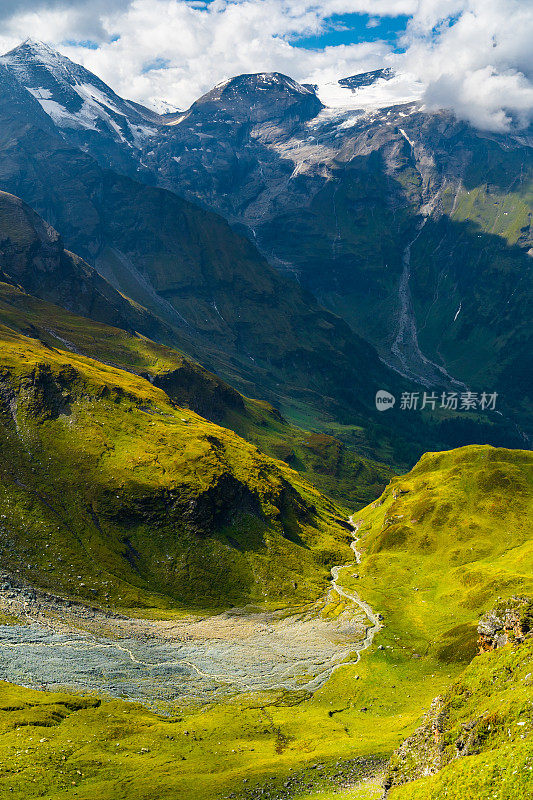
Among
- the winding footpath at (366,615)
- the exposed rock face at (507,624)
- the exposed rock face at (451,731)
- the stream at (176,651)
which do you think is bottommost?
the stream at (176,651)

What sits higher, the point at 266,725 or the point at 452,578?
the point at 452,578

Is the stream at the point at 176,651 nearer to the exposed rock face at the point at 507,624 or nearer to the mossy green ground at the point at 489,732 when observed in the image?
the exposed rock face at the point at 507,624

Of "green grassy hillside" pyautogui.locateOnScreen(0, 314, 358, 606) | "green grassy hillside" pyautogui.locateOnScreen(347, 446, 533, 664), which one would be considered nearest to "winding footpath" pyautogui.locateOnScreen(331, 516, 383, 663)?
"green grassy hillside" pyautogui.locateOnScreen(347, 446, 533, 664)

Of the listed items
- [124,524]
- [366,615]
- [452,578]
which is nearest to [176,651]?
[124,524]

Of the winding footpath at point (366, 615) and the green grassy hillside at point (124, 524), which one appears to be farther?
the green grassy hillside at point (124, 524)

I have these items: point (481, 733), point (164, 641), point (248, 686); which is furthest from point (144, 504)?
point (481, 733)

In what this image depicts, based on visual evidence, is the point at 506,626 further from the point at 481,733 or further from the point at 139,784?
the point at 139,784

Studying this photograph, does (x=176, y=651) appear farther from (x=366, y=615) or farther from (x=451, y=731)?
(x=451, y=731)

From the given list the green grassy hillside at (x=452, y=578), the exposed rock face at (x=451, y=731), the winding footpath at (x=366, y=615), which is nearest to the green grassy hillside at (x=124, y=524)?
the winding footpath at (x=366, y=615)

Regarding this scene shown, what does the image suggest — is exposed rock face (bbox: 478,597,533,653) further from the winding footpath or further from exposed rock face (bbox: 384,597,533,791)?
the winding footpath
